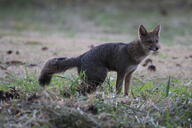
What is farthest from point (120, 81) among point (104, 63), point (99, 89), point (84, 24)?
point (84, 24)

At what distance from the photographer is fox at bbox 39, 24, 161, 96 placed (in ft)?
23.8

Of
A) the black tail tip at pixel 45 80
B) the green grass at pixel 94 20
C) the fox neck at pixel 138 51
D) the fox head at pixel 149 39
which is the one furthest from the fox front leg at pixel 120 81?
the green grass at pixel 94 20

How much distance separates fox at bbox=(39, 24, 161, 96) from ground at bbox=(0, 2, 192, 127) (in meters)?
0.18

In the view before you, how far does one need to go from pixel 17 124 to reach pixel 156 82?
4113mm

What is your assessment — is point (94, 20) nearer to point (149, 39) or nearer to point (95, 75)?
point (149, 39)

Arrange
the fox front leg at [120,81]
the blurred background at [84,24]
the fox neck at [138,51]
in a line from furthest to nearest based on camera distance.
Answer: the blurred background at [84,24] < the fox neck at [138,51] < the fox front leg at [120,81]

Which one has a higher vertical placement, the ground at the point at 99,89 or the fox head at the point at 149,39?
the fox head at the point at 149,39

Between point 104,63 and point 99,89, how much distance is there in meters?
0.83

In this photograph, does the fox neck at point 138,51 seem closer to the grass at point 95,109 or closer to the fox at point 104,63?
the fox at point 104,63

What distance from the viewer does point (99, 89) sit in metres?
6.84

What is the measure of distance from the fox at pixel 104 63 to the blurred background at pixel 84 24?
12.0 ft

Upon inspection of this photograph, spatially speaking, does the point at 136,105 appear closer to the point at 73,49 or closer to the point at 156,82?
the point at 156,82

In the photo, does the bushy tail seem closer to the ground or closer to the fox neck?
the ground

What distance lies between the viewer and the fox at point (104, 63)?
7262mm
